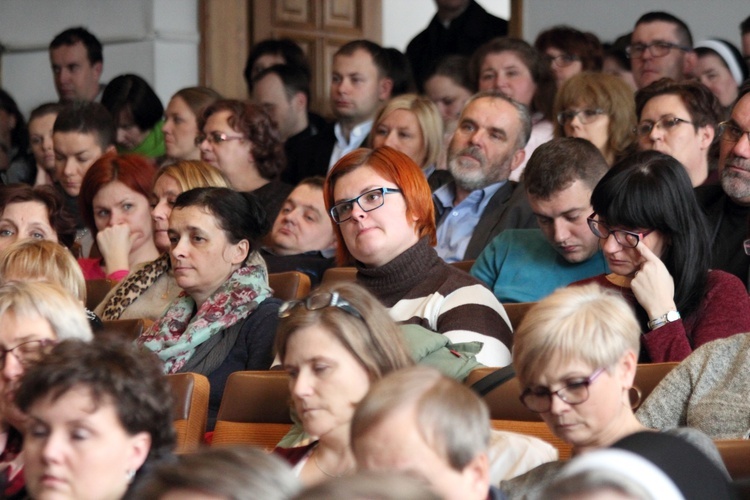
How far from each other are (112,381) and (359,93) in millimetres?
3870

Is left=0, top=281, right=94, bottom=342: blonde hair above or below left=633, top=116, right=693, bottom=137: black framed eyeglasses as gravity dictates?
below

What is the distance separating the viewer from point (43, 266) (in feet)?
11.6

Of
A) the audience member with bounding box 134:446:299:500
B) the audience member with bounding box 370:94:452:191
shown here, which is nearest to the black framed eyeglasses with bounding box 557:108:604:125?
the audience member with bounding box 370:94:452:191

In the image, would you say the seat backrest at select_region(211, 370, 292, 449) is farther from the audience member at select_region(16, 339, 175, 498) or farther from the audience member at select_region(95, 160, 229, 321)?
the audience member at select_region(95, 160, 229, 321)

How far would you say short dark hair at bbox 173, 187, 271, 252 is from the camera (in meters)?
3.82

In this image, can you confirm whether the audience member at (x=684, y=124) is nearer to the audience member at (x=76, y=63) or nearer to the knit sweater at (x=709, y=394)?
the knit sweater at (x=709, y=394)

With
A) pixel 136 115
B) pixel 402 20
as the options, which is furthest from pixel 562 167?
pixel 402 20

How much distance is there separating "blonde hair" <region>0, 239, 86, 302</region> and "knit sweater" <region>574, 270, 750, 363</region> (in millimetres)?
1625

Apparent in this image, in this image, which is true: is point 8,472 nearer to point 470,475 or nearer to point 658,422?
point 470,475

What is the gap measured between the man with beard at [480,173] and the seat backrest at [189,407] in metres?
1.64

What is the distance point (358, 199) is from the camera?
3.44m

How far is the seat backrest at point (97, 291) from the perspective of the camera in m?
4.50

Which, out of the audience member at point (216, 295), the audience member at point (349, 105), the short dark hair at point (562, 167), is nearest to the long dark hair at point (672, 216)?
the short dark hair at point (562, 167)

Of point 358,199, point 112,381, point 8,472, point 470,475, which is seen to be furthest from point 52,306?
point 470,475
